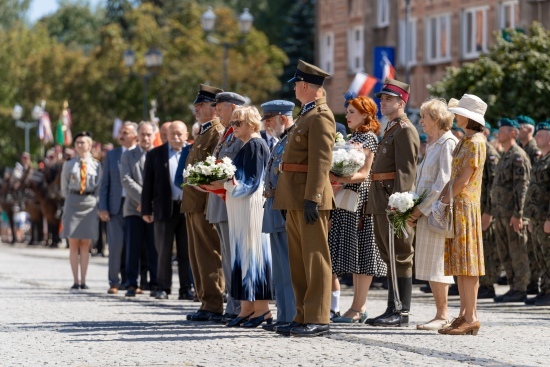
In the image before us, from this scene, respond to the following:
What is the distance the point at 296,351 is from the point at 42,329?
3.05 m

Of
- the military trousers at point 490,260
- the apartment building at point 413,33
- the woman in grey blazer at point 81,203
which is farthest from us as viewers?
the apartment building at point 413,33

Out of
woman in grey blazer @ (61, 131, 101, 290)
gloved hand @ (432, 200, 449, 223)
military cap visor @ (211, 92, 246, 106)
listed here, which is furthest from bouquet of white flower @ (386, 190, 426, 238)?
woman in grey blazer @ (61, 131, 101, 290)

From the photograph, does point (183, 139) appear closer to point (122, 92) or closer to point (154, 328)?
point (154, 328)

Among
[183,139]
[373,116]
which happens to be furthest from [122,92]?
[373,116]

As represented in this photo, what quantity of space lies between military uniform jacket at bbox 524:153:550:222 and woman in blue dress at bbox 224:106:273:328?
4519mm

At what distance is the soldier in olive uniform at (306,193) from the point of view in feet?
41.0

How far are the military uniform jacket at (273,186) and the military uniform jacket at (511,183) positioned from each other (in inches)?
211

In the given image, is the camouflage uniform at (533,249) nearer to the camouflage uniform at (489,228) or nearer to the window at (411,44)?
the camouflage uniform at (489,228)

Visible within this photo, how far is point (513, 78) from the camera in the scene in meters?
28.3

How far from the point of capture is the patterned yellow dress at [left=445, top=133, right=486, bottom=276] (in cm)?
1297

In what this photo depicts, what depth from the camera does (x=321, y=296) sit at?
12633 mm

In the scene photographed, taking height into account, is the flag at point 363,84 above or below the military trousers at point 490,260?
above

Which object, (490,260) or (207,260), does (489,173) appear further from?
(207,260)

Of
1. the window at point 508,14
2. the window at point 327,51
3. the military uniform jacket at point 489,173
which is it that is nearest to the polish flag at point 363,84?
the military uniform jacket at point 489,173
